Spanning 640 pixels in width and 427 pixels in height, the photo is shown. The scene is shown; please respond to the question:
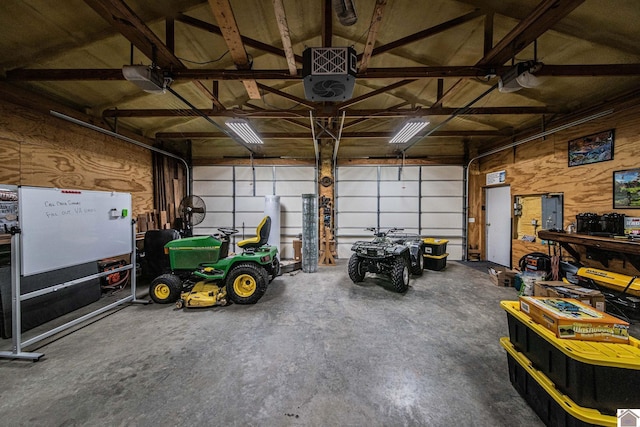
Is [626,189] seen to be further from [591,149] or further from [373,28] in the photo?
[373,28]

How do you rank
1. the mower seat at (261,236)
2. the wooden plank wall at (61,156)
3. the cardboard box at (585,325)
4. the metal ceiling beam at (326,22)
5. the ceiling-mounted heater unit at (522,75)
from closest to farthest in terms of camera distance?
the cardboard box at (585,325) < the metal ceiling beam at (326,22) < the ceiling-mounted heater unit at (522,75) < the wooden plank wall at (61,156) < the mower seat at (261,236)

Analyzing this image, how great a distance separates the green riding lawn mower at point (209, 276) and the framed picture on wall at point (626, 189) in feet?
19.3

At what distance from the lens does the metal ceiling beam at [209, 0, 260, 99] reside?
198 centimetres

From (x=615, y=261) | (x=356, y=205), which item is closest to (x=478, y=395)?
(x=615, y=261)

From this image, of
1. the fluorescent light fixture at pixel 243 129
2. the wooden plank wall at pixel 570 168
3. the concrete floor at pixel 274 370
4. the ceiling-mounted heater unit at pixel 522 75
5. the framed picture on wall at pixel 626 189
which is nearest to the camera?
the concrete floor at pixel 274 370

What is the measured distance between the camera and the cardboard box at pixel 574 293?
9.68 feet

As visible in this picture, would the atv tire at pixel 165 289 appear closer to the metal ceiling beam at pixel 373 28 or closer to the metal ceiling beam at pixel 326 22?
the metal ceiling beam at pixel 326 22

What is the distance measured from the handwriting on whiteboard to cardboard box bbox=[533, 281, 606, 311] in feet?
21.5

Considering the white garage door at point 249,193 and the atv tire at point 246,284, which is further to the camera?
the white garage door at point 249,193

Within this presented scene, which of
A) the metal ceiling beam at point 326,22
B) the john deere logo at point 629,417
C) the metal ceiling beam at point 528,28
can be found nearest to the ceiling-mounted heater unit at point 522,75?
the metal ceiling beam at point 528,28

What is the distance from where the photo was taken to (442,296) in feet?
13.4

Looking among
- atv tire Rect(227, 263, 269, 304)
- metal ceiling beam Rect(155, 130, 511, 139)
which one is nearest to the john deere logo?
atv tire Rect(227, 263, 269, 304)

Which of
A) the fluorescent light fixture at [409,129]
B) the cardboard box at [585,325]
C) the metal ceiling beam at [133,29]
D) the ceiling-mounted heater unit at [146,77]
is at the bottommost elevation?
the cardboard box at [585,325]

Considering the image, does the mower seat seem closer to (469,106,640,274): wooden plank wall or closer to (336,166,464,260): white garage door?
(336,166,464,260): white garage door
